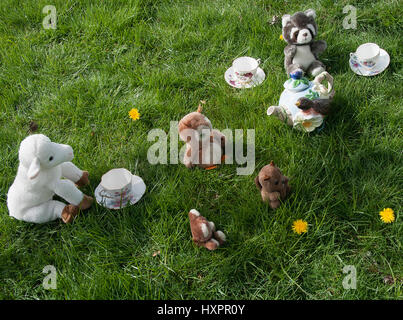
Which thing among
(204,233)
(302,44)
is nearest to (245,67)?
(302,44)

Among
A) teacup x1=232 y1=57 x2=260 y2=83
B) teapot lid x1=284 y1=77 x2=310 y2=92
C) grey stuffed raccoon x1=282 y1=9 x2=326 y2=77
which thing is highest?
grey stuffed raccoon x1=282 y1=9 x2=326 y2=77

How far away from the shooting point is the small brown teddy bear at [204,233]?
2.05m

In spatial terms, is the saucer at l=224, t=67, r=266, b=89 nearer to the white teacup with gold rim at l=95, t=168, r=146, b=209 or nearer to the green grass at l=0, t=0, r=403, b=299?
the green grass at l=0, t=0, r=403, b=299

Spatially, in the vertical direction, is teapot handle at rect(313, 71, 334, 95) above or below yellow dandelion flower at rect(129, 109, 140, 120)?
above

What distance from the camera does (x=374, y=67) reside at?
2744 millimetres

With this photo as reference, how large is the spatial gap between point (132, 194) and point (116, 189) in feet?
0.33

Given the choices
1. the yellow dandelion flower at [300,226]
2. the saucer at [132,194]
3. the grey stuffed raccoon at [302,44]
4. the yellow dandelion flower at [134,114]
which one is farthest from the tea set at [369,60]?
the saucer at [132,194]

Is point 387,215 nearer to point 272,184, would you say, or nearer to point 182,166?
point 272,184

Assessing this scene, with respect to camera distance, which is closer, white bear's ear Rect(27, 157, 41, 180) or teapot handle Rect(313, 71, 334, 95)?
white bear's ear Rect(27, 157, 41, 180)

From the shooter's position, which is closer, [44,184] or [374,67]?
[44,184]

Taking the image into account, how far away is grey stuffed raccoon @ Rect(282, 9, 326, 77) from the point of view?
8.67ft

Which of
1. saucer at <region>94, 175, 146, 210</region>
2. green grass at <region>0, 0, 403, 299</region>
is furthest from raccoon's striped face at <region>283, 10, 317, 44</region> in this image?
saucer at <region>94, 175, 146, 210</region>

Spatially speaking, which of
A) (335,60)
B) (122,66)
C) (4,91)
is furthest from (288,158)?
(4,91)

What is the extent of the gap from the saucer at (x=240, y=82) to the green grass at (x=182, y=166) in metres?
0.05
